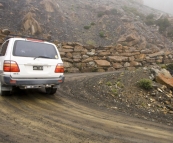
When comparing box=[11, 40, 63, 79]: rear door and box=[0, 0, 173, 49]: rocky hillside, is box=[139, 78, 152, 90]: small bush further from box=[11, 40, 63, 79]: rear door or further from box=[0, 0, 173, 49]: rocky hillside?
box=[0, 0, 173, 49]: rocky hillside

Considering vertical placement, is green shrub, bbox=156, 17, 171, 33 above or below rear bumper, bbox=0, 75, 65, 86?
above

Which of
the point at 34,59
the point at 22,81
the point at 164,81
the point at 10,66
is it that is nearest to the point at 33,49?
the point at 34,59

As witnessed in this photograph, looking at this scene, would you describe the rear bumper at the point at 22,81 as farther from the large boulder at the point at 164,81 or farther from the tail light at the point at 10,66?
the large boulder at the point at 164,81

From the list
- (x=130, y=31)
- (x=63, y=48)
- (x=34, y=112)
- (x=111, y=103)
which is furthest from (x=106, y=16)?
(x=34, y=112)

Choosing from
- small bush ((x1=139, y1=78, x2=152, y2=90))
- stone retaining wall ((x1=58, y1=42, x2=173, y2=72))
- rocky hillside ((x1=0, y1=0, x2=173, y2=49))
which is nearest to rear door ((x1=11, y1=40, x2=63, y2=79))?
small bush ((x1=139, y1=78, x2=152, y2=90))

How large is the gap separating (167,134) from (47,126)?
2.94 metres

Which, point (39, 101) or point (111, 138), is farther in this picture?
point (39, 101)

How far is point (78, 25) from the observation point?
81.1 ft

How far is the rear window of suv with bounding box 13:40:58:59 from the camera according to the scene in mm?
5100

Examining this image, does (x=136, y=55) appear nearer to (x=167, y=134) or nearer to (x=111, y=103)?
(x=111, y=103)

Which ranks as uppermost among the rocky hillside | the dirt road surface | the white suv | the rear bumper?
the rocky hillside

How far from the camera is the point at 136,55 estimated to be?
17.5 meters

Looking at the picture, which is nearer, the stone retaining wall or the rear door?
the rear door

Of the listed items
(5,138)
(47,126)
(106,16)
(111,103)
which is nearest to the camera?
(5,138)
